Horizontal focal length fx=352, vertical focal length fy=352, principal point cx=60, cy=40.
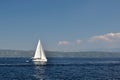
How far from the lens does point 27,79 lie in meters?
106

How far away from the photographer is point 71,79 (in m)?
107

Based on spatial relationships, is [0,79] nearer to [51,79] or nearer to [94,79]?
[51,79]

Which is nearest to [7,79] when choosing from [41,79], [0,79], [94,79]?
[0,79]

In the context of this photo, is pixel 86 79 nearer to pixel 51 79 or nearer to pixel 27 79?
pixel 51 79

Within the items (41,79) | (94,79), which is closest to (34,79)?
(41,79)

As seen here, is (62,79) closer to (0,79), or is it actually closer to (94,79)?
(94,79)

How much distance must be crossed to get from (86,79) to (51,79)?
36.5 feet

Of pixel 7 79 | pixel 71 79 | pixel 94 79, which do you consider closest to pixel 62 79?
pixel 71 79

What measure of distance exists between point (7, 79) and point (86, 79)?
23.9 metres

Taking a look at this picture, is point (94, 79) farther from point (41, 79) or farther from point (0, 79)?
point (0, 79)

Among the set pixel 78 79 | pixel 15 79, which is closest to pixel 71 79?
pixel 78 79

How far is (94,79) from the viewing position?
106375 millimetres

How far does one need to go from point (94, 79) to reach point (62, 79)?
31.8 feet

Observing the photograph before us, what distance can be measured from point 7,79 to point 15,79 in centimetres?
251
